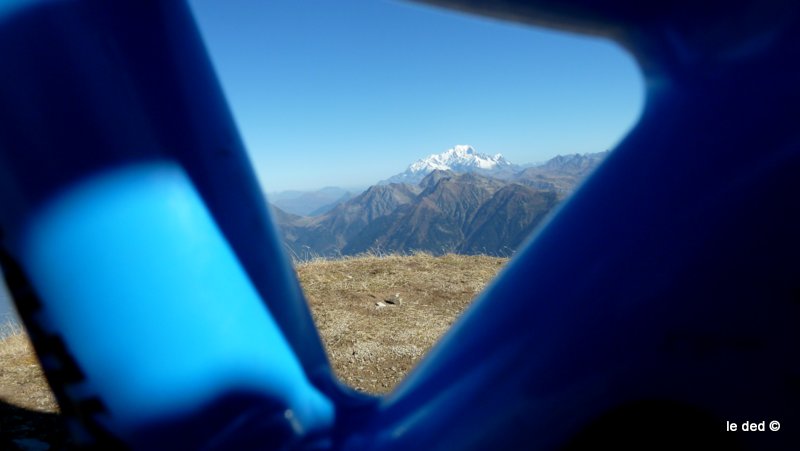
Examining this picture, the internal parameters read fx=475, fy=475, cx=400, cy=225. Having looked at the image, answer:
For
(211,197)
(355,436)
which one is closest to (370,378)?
(355,436)

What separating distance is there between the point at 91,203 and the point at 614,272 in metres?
0.52

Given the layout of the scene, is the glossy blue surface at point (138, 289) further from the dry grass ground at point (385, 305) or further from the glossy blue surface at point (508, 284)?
the dry grass ground at point (385, 305)

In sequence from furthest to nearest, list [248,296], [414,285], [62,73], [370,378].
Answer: [414,285] → [370,378] → [248,296] → [62,73]

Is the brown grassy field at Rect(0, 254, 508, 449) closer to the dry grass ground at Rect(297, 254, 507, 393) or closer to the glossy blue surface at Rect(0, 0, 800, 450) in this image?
the dry grass ground at Rect(297, 254, 507, 393)

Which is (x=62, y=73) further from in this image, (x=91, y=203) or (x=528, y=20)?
(x=528, y=20)

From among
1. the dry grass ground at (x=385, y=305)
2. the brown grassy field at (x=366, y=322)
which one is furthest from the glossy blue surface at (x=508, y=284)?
the dry grass ground at (x=385, y=305)

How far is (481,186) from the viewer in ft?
524

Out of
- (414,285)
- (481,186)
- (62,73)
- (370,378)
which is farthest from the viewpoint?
(481,186)

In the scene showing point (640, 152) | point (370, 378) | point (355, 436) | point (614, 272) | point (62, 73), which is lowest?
point (370, 378)

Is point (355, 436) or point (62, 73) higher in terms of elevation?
point (62, 73)

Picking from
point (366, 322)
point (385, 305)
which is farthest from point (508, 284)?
point (385, 305)

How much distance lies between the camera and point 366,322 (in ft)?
11.3

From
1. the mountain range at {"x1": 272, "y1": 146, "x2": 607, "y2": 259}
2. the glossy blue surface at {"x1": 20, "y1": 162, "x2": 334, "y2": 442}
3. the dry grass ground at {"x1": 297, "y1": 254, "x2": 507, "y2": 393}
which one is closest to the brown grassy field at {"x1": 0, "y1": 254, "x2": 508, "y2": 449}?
the dry grass ground at {"x1": 297, "y1": 254, "x2": 507, "y2": 393}

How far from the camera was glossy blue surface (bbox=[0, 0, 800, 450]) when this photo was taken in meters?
0.45
